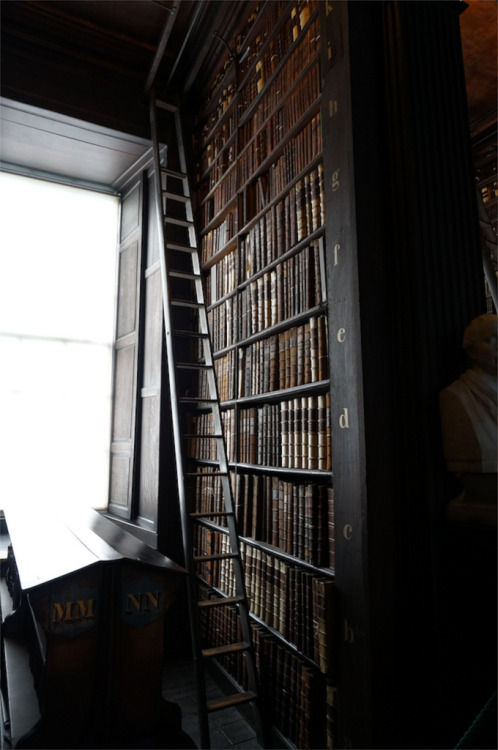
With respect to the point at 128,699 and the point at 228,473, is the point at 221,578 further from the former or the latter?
the point at 128,699

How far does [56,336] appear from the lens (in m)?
4.39

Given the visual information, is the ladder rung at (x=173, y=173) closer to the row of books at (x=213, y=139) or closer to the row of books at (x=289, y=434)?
the row of books at (x=213, y=139)

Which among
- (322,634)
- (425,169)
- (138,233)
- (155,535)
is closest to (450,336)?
(425,169)

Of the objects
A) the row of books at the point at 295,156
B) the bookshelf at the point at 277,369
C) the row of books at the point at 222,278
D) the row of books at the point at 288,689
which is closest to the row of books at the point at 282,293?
the bookshelf at the point at 277,369

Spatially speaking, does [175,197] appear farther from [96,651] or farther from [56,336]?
[96,651]

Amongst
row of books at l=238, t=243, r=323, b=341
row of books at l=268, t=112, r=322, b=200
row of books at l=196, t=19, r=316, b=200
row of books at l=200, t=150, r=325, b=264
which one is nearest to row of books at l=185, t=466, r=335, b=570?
row of books at l=238, t=243, r=323, b=341

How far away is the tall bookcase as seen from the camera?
1.68 m

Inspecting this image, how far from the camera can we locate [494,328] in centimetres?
161

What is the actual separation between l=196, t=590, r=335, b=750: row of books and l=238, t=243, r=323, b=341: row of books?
1593mm

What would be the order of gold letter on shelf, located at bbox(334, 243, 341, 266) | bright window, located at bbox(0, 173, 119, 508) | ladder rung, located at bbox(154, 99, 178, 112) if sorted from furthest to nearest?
bright window, located at bbox(0, 173, 119, 508)
ladder rung, located at bbox(154, 99, 178, 112)
gold letter on shelf, located at bbox(334, 243, 341, 266)

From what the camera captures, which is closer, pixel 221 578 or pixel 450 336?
pixel 450 336

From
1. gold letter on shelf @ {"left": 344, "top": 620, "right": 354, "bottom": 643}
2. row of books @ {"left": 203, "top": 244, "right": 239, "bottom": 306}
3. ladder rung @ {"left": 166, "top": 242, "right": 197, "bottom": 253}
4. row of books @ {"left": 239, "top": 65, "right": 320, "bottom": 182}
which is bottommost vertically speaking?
gold letter on shelf @ {"left": 344, "top": 620, "right": 354, "bottom": 643}

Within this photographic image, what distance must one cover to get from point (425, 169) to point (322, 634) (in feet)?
6.14

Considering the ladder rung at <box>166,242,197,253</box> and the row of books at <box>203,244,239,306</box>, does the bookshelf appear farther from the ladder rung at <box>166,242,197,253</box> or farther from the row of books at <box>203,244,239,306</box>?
the ladder rung at <box>166,242,197,253</box>
